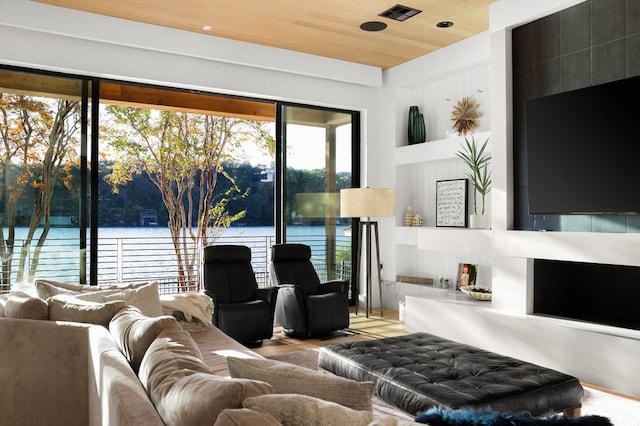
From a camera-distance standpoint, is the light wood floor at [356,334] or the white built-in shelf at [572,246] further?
the light wood floor at [356,334]

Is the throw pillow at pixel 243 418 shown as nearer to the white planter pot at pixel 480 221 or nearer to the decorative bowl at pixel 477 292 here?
the decorative bowl at pixel 477 292

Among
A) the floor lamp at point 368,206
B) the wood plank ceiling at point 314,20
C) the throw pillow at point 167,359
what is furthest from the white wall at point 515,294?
the throw pillow at point 167,359

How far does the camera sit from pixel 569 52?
432cm

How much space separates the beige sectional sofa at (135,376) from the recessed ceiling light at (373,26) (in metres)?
3.42

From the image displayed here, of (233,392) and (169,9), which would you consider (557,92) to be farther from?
(233,392)

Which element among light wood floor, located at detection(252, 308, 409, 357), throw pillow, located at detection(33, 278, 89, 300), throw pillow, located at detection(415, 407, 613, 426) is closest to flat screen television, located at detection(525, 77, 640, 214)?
light wood floor, located at detection(252, 308, 409, 357)

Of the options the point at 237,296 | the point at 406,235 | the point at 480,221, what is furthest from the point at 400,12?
the point at 237,296

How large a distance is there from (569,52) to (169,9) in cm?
354

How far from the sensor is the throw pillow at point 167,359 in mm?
1566

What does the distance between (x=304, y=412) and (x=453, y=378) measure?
1.69 meters

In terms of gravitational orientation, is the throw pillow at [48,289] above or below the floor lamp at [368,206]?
below

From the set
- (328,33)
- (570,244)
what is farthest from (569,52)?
(328,33)

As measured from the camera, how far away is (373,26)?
5320mm

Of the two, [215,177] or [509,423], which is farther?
[215,177]
